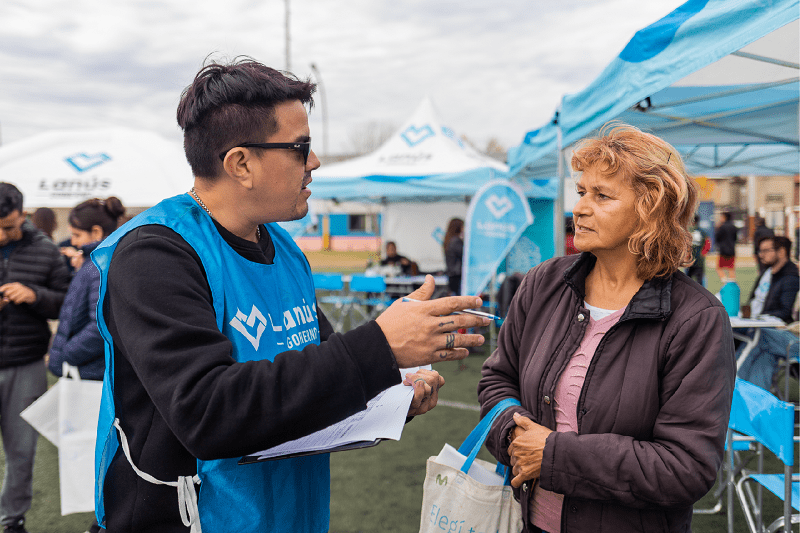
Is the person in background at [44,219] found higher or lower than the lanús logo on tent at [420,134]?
lower

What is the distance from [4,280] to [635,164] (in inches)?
131

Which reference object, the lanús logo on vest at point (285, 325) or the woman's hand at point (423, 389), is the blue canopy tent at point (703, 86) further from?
the lanús logo on vest at point (285, 325)

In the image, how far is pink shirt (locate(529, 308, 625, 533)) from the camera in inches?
59.8

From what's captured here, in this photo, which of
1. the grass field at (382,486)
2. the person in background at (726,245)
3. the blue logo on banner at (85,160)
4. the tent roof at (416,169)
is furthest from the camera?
the person in background at (726,245)

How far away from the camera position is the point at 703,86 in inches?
160

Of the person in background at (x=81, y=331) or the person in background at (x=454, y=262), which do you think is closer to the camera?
the person in background at (x=81, y=331)

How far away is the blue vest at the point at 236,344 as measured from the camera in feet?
3.27

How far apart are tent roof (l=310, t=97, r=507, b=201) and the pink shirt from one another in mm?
6698

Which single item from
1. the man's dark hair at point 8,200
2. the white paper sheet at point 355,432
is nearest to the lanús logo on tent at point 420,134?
the man's dark hair at point 8,200

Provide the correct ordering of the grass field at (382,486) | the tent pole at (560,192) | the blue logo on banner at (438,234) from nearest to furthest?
the grass field at (382,486), the tent pole at (560,192), the blue logo on banner at (438,234)

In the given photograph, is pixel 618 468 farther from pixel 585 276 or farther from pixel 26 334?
pixel 26 334

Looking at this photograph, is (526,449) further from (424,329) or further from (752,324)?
(752,324)

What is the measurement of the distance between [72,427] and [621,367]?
270cm

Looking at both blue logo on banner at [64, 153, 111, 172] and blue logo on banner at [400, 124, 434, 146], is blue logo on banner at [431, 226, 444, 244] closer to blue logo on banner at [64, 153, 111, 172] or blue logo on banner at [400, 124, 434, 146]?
blue logo on banner at [400, 124, 434, 146]
